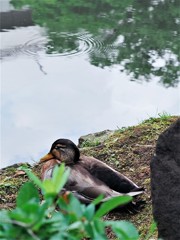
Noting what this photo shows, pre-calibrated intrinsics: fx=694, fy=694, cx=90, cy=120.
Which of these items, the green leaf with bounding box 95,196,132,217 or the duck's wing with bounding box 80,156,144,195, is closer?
the green leaf with bounding box 95,196,132,217

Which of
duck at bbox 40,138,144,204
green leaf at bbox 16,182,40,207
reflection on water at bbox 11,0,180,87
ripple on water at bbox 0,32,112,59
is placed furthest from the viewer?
ripple on water at bbox 0,32,112,59

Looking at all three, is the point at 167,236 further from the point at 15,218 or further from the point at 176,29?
the point at 176,29

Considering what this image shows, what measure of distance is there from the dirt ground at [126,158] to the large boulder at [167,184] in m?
0.87

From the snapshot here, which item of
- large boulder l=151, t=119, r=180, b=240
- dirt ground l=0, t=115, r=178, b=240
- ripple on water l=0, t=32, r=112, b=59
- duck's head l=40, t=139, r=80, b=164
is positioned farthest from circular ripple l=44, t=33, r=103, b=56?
large boulder l=151, t=119, r=180, b=240

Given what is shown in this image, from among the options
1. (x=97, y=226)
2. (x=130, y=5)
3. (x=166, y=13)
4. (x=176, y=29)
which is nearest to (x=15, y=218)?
(x=97, y=226)

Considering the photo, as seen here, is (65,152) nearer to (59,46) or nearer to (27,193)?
(27,193)

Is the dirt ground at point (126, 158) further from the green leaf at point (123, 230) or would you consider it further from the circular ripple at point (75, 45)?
the circular ripple at point (75, 45)

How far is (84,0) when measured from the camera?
10.0 metres

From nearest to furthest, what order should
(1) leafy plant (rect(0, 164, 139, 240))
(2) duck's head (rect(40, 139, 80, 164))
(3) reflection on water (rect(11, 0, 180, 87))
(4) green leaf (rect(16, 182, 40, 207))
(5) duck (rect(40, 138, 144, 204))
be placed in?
(1) leafy plant (rect(0, 164, 139, 240)), (4) green leaf (rect(16, 182, 40, 207)), (5) duck (rect(40, 138, 144, 204)), (2) duck's head (rect(40, 139, 80, 164)), (3) reflection on water (rect(11, 0, 180, 87))

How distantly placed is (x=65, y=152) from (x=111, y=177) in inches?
16.1

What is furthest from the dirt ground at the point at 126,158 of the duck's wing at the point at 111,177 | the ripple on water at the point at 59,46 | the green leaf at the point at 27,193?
the ripple on water at the point at 59,46

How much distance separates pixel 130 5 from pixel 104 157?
5741 millimetres

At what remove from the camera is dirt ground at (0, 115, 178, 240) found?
142 inches

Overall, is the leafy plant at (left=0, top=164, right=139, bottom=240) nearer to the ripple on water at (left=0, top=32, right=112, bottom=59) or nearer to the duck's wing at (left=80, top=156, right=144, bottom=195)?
the duck's wing at (left=80, top=156, right=144, bottom=195)
